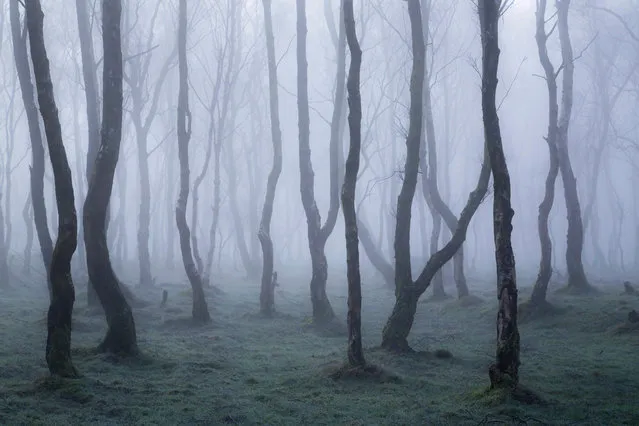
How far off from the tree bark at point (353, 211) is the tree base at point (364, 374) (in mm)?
110

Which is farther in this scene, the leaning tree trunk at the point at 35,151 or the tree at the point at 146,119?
the tree at the point at 146,119

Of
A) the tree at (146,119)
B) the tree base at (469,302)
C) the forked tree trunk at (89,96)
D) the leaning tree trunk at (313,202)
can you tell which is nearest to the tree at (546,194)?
the tree base at (469,302)

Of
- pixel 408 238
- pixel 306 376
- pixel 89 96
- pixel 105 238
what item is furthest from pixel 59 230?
pixel 89 96

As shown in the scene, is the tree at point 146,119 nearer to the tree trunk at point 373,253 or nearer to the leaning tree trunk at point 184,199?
the leaning tree trunk at point 184,199

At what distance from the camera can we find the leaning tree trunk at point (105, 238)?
9.61m

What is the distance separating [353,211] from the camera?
9.19 m

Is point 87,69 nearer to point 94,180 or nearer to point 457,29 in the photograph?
point 94,180

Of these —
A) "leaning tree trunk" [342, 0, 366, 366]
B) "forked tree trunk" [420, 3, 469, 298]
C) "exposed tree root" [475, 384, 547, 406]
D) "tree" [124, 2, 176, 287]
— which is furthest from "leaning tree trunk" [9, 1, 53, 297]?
"exposed tree root" [475, 384, 547, 406]

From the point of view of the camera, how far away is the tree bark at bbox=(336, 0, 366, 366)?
29.3 ft

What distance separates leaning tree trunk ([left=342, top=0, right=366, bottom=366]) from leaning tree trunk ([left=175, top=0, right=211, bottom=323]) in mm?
6106

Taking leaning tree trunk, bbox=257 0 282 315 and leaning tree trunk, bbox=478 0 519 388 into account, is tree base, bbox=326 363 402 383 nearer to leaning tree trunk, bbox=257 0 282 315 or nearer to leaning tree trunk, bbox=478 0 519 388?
leaning tree trunk, bbox=478 0 519 388

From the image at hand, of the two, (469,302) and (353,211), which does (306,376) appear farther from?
(469,302)

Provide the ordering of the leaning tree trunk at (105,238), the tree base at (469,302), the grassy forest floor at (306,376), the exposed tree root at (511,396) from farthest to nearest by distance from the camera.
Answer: the tree base at (469,302), the leaning tree trunk at (105,238), the exposed tree root at (511,396), the grassy forest floor at (306,376)

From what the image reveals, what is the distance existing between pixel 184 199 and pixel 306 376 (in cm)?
807
